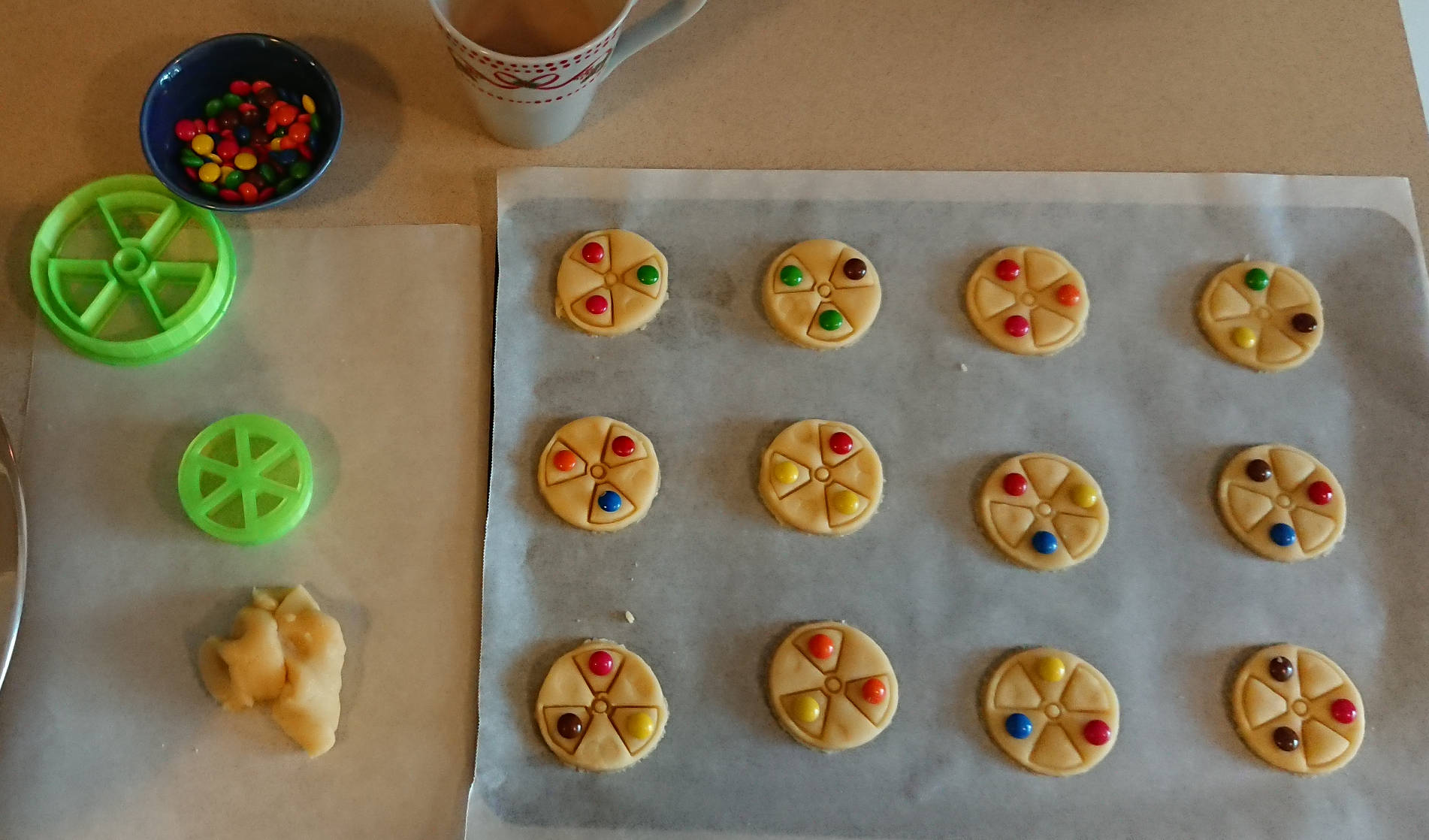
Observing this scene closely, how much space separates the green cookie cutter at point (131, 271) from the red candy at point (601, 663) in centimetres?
44

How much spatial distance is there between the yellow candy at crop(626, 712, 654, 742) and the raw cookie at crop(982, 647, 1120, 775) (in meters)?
0.27

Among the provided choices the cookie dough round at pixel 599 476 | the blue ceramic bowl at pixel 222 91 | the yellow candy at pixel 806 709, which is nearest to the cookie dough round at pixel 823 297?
the cookie dough round at pixel 599 476

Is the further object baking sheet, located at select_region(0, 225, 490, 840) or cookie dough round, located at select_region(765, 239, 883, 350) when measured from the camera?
cookie dough round, located at select_region(765, 239, 883, 350)

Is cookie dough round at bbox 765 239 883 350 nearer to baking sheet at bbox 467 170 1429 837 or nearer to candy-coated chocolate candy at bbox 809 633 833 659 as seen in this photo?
baking sheet at bbox 467 170 1429 837

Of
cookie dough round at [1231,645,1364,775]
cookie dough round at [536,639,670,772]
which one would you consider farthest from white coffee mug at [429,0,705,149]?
cookie dough round at [1231,645,1364,775]

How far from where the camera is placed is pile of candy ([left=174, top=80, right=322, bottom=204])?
813 millimetres

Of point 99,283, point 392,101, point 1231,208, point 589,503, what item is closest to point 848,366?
point 589,503

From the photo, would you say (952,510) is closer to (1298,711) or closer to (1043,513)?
(1043,513)

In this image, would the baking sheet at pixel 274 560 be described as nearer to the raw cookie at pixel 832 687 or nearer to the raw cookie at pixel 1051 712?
the raw cookie at pixel 832 687

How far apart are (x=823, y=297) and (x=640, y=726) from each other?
1.29ft

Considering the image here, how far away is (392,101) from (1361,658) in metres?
0.98

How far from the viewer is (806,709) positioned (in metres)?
0.74

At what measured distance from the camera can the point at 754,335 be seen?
844mm

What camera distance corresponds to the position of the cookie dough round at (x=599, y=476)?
0.78 meters
